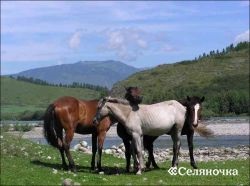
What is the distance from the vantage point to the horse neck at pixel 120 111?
18562 mm

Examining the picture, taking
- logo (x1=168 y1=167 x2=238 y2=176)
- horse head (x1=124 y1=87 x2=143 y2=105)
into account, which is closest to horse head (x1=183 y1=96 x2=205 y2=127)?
logo (x1=168 y1=167 x2=238 y2=176)

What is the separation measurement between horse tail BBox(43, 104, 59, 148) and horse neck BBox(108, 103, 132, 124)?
2.71 m

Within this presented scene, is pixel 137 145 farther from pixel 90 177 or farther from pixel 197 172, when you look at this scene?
pixel 197 172

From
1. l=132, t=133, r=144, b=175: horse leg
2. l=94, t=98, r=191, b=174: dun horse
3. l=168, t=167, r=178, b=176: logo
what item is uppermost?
l=94, t=98, r=191, b=174: dun horse

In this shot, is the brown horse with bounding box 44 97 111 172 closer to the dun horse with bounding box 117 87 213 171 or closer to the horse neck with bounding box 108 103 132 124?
the dun horse with bounding box 117 87 213 171

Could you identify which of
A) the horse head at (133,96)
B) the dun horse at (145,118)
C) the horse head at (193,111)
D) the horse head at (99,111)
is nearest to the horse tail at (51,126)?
the horse head at (99,111)

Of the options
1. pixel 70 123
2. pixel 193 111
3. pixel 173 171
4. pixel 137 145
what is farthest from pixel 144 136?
pixel 70 123

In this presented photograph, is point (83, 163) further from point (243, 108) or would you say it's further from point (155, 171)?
point (243, 108)

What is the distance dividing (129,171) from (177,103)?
3.07 meters

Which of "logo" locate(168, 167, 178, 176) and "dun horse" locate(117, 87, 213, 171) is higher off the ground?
"dun horse" locate(117, 87, 213, 171)

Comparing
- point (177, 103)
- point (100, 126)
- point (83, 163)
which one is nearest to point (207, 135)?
point (177, 103)

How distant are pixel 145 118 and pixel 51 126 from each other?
4.13 meters

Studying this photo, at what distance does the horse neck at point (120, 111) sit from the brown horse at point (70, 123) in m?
1.18

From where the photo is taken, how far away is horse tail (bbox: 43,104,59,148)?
20.4 m
